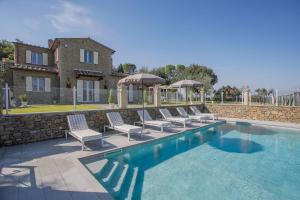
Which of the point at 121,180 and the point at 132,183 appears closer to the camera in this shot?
the point at 132,183

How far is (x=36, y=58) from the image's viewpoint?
69.0ft

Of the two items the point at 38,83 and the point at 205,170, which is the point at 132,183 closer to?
the point at 205,170

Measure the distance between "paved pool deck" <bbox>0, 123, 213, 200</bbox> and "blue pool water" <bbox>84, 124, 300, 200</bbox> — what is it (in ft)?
2.49

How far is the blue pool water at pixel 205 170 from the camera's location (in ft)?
15.8

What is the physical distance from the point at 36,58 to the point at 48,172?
2029 cm

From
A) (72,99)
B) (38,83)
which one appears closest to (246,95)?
(72,99)

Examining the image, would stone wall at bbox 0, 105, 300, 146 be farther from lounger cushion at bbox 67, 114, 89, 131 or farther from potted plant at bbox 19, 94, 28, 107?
potted plant at bbox 19, 94, 28, 107

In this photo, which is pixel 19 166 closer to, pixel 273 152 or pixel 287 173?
pixel 287 173

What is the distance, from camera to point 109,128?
33.6 ft

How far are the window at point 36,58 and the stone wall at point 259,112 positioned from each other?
19418 mm

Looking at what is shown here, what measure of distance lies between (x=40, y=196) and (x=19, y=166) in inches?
83.8

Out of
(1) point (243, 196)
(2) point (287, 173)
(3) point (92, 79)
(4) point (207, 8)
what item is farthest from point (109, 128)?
(3) point (92, 79)

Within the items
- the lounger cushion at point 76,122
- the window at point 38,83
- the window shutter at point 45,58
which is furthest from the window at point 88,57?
the lounger cushion at point 76,122

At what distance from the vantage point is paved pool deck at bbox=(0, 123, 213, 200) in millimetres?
3793
